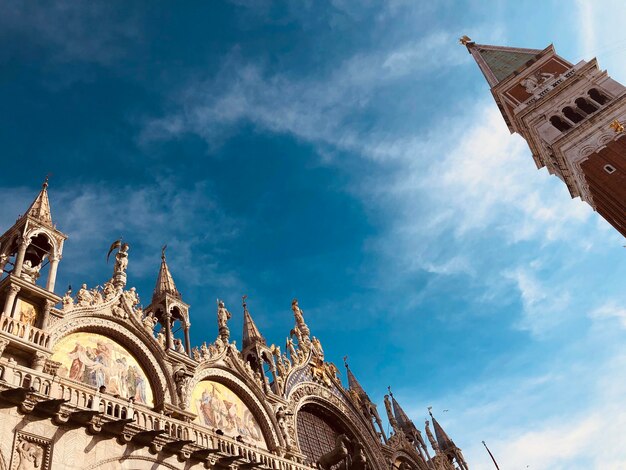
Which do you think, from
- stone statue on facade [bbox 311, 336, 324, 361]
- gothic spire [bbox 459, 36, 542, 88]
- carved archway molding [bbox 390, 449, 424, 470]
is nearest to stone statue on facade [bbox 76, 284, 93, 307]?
stone statue on facade [bbox 311, 336, 324, 361]

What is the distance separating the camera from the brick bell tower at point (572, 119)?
37.7m

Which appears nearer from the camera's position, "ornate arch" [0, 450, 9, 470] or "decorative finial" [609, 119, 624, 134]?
"ornate arch" [0, 450, 9, 470]

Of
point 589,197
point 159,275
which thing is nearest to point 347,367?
point 159,275

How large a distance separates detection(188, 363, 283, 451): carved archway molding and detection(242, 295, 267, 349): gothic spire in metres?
4.20

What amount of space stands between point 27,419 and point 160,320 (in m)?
10.8

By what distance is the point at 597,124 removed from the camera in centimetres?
3931

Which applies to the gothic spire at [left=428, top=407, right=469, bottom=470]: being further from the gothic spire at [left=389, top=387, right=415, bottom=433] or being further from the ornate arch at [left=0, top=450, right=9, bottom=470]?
the ornate arch at [left=0, top=450, right=9, bottom=470]

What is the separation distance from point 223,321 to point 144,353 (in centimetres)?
643

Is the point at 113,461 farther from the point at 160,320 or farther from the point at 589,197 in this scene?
the point at 589,197

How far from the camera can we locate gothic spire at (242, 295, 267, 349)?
2920 centimetres

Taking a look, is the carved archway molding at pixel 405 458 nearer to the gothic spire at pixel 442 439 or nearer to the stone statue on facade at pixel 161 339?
the gothic spire at pixel 442 439

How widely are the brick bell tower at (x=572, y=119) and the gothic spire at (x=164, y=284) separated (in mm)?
29839

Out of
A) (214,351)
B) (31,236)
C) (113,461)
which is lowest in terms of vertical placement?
(113,461)

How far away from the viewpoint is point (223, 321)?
26672 millimetres
